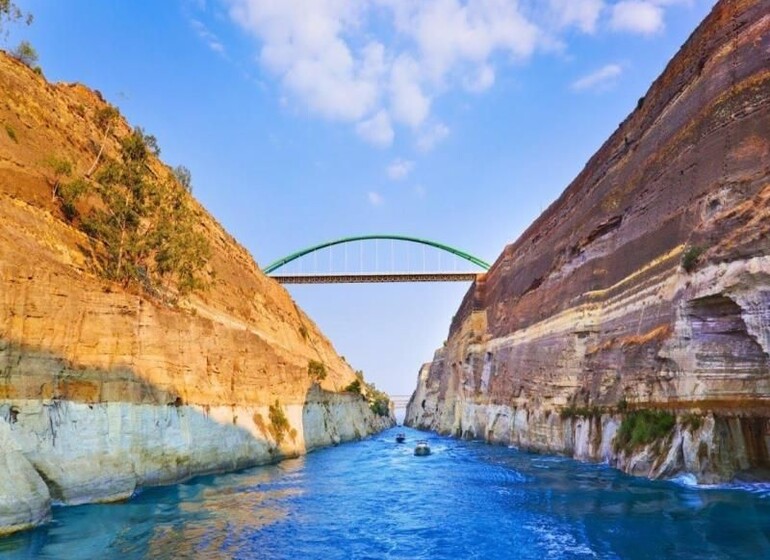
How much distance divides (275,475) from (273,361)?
30.0ft

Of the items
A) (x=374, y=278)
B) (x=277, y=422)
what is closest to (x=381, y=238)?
(x=374, y=278)

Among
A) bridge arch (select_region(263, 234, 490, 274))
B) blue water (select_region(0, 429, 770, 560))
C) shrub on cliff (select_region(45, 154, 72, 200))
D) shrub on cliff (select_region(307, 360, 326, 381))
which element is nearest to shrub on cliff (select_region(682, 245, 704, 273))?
blue water (select_region(0, 429, 770, 560))

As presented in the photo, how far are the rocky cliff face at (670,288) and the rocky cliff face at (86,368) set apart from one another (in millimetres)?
15929

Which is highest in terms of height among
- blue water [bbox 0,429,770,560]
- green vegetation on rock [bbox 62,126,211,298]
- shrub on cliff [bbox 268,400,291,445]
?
green vegetation on rock [bbox 62,126,211,298]

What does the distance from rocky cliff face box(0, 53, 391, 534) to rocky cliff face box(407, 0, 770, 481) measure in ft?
52.3

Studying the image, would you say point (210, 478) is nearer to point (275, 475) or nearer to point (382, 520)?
point (275, 475)

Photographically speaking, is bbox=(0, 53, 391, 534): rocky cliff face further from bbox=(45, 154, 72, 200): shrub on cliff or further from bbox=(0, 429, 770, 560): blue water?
bbox=(0, 429, 770, 560): blue water

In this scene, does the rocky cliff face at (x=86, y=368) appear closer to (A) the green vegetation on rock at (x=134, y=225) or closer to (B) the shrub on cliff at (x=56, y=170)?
(B) the shrub on cliff at (x=56, y=170)

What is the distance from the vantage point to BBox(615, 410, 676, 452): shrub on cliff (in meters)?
20.0

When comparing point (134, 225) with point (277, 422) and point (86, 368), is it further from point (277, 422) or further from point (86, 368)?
point (277, 422)

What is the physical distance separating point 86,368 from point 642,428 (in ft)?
61.9

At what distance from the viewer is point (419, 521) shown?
16219 mm

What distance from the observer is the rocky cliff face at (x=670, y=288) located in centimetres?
1769

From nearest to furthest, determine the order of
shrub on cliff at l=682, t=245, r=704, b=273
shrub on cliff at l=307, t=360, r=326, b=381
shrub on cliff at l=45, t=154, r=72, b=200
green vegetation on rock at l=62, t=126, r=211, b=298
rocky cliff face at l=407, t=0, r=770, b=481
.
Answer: rocky cliff face at l=407, t=0, r=770, b=481 → shrub on cliff at l=682, t=245, r=704, b=273 → shrub on cliff at l=45, t=154, r=72, b=200 → green vegetation on rock at l=62, t=126, r=211, b=298 → shrub on cliff at l=307, t=360, r=326, b=381
